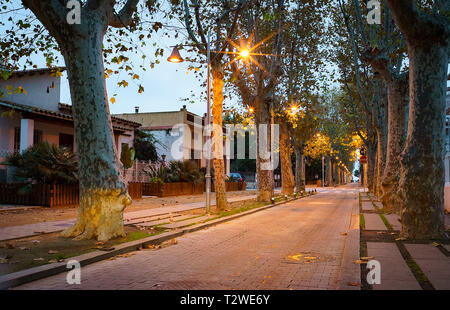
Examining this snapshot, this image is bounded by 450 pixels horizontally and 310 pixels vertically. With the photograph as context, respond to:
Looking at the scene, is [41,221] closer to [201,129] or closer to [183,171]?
[183,171]

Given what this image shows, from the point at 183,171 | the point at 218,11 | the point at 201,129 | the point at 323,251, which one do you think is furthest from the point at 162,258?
the point at 201,129

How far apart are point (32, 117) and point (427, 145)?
57.0 ft

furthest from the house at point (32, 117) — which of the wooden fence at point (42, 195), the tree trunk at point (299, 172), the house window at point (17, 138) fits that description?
the tree trunk at point (299, 172)

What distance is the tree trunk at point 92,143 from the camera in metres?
8.34

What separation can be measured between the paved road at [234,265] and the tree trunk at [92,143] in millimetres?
1333

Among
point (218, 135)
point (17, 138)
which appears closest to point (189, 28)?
point (218, 135)

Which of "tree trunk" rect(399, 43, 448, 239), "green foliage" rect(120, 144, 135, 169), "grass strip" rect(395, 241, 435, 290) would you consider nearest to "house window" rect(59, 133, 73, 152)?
"green foliage" rect(120, 144, 135, 169)

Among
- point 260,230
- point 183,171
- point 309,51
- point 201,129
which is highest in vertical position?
point 309,51

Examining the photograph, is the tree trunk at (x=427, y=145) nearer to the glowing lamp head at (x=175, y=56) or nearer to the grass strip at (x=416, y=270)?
the grass strip at (x=416, y=270)

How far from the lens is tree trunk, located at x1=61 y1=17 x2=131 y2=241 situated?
8344 mm

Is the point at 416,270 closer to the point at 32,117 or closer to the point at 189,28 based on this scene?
the point at 189,28

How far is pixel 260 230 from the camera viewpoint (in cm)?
1104

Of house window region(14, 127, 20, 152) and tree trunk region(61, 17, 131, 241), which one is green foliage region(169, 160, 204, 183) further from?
tree trunk region(61, 17, 131, 241)
